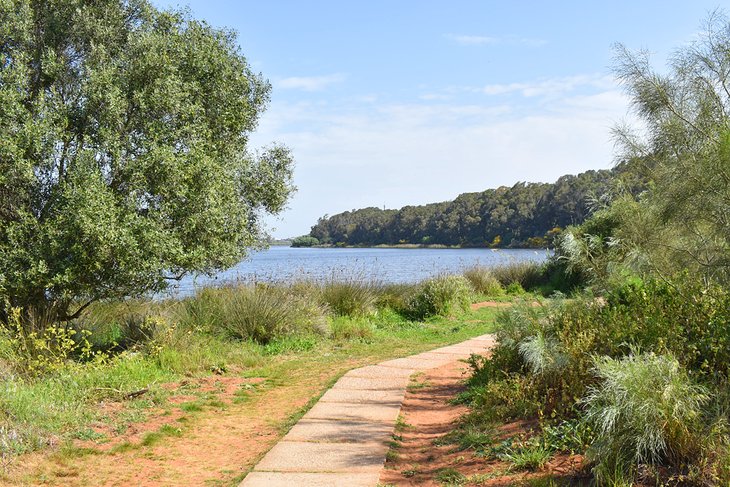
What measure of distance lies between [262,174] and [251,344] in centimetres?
394

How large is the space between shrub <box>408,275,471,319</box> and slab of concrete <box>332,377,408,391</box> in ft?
21.2

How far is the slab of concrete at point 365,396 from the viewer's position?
611cm

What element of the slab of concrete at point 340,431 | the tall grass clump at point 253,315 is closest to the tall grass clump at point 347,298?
the tall grass clump at point 253,315

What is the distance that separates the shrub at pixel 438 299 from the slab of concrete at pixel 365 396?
23.2ft

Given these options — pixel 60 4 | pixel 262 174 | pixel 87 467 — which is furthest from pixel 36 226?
pixel 262 174

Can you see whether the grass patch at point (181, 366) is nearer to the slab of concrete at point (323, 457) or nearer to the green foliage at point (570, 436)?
the slab of concrete at point (323, 457)

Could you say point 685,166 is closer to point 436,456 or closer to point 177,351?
point 436,456

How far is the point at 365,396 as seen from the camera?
6.30 m

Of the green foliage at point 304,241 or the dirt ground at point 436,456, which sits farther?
the green foliage at point 304,241

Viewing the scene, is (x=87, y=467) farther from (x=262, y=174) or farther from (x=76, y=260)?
(x=262, y=174)

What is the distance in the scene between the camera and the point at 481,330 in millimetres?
11773

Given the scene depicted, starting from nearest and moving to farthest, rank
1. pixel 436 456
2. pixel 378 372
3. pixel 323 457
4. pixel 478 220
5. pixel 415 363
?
pixel 323 457 → pixel 436 456 → pixel 378 372 → pixel 415 363 → pixel 478 220

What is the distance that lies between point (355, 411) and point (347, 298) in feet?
21.4

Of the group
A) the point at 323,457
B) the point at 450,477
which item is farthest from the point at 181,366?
the point at 450,477
